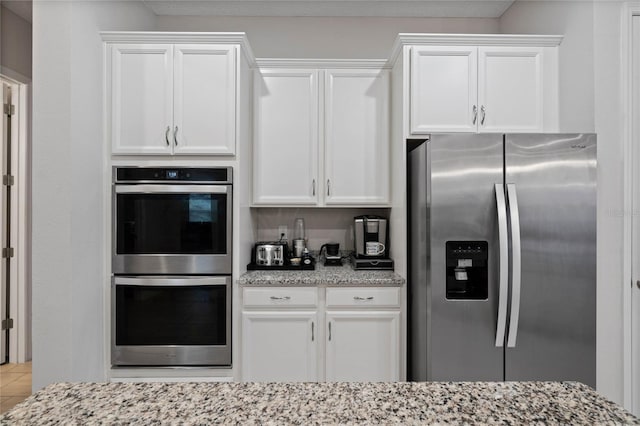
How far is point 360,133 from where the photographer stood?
266 centimetres

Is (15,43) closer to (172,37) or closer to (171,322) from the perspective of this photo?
(172,37)

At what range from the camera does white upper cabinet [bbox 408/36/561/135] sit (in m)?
2.35

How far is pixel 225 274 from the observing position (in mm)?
2318

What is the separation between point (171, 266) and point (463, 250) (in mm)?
1761

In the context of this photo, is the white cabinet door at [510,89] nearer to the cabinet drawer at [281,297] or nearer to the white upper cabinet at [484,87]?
the white upper cabinet at [484,87]

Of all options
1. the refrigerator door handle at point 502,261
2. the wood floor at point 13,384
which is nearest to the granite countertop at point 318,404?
the refrigerator door handle at point 502,261

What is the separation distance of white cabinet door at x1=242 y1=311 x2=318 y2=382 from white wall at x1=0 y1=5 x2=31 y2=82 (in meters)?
2.89

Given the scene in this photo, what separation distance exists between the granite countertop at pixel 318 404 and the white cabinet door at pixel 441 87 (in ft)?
6.14

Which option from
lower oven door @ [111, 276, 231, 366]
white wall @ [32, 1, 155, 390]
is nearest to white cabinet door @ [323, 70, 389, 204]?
lower oven door @ [111, 276, 231, 366]

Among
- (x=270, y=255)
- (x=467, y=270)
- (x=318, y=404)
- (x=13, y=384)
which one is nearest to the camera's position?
(x=318, y=404)

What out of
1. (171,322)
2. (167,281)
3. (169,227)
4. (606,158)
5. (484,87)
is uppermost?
(484,87)

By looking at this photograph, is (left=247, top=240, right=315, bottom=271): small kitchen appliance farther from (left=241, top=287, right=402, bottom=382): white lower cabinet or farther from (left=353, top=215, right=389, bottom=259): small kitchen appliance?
(left=353, top=215, right=389, bottom=259): small kitchen appliance

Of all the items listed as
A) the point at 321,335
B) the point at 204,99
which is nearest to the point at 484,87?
the point at 204,99

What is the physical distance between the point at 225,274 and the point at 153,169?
82cm
